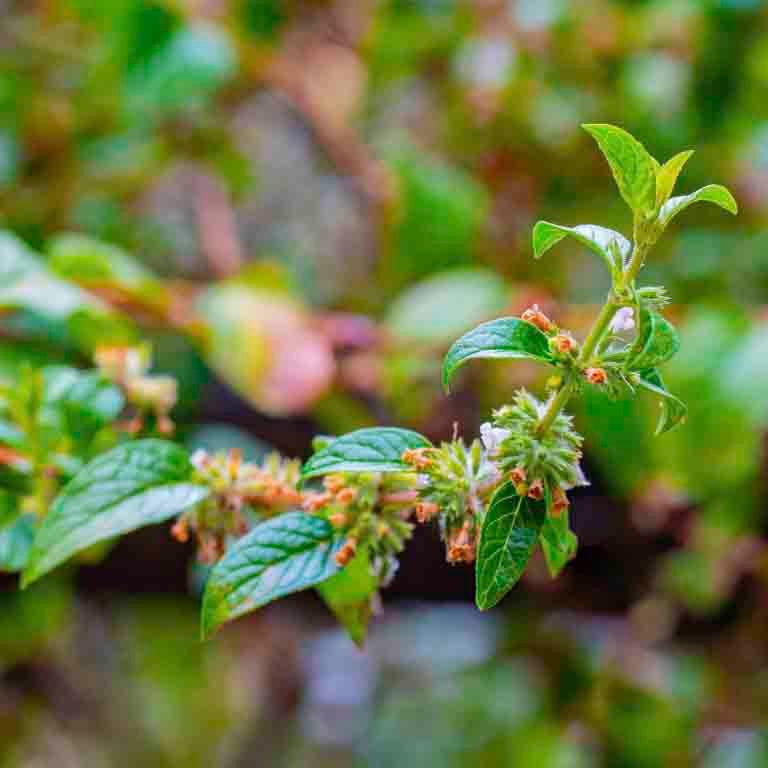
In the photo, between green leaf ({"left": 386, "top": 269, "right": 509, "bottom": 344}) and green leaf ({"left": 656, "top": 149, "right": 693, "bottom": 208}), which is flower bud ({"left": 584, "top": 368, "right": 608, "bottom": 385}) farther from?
green leaf ({"left": 386, "top": 269, "right": 509, "bottom": 344})

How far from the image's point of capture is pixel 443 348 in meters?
0.73

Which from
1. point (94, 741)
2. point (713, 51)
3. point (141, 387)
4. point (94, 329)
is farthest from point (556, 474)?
point (94, 741)

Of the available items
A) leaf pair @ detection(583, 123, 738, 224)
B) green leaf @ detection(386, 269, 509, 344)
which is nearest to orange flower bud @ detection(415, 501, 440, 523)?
leaf pair @ detection(583, 123, 738, 224)

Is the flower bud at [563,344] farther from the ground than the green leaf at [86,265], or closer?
farther from the ground

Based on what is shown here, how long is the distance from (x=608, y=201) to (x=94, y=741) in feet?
3.25

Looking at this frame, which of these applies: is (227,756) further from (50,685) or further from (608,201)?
(608,201)

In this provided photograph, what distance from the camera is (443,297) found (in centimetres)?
75

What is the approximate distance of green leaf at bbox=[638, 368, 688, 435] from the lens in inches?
10.3

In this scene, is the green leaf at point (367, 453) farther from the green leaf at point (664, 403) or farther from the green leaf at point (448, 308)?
the green leaf at point (448, 308)

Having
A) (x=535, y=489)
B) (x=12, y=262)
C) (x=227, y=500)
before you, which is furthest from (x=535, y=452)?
(x=12, y=262)

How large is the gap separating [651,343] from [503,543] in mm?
67

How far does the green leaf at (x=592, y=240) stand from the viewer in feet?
0.87

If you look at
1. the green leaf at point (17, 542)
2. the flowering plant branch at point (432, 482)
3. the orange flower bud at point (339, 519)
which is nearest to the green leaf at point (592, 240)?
the flowering plant branch at point (432, 482)

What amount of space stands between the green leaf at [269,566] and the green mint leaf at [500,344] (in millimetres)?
73
